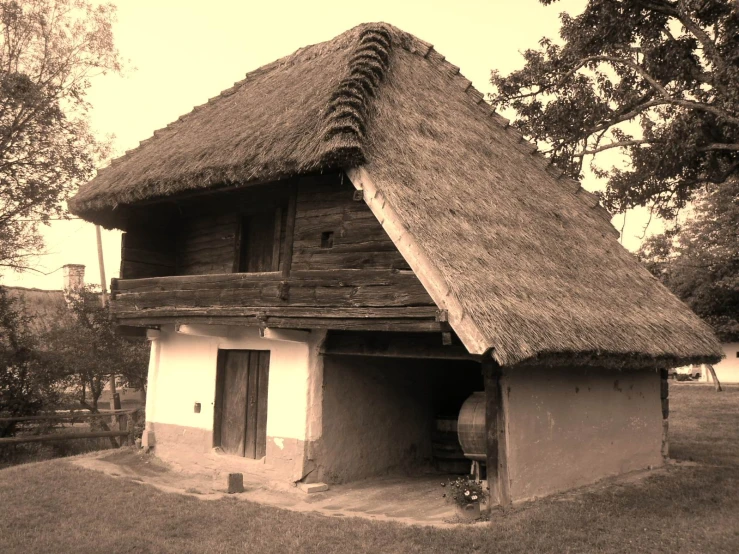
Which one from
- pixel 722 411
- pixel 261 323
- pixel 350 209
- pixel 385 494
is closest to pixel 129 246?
pixel 261 323

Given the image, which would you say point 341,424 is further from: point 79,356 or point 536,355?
point 79,356

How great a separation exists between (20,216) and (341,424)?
512 inches

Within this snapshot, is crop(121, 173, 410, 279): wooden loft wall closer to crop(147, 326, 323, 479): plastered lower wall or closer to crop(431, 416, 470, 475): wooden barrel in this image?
crop(147, 326, 323, 479): plastered lower wall

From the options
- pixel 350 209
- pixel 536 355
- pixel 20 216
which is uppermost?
pixel 20 216

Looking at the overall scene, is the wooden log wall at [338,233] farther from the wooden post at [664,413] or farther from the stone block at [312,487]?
the wooden post at [664,413]

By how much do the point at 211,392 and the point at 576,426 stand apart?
5.41 metres

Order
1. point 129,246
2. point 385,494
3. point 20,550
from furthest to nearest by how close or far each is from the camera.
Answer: point 129,246 → point 385,494 → point 20,550

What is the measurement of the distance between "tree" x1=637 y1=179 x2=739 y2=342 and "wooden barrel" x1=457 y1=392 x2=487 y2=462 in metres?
19.1

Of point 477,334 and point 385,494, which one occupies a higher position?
point 477,334

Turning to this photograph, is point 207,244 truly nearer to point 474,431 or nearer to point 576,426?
point 474,431

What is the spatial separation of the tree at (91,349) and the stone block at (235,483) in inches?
414

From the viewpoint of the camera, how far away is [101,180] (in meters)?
12.1

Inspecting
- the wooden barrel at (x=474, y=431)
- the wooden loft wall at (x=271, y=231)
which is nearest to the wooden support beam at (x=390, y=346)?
the wooden barrel at (x=474, y=431)

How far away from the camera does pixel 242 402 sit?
35.1ft
